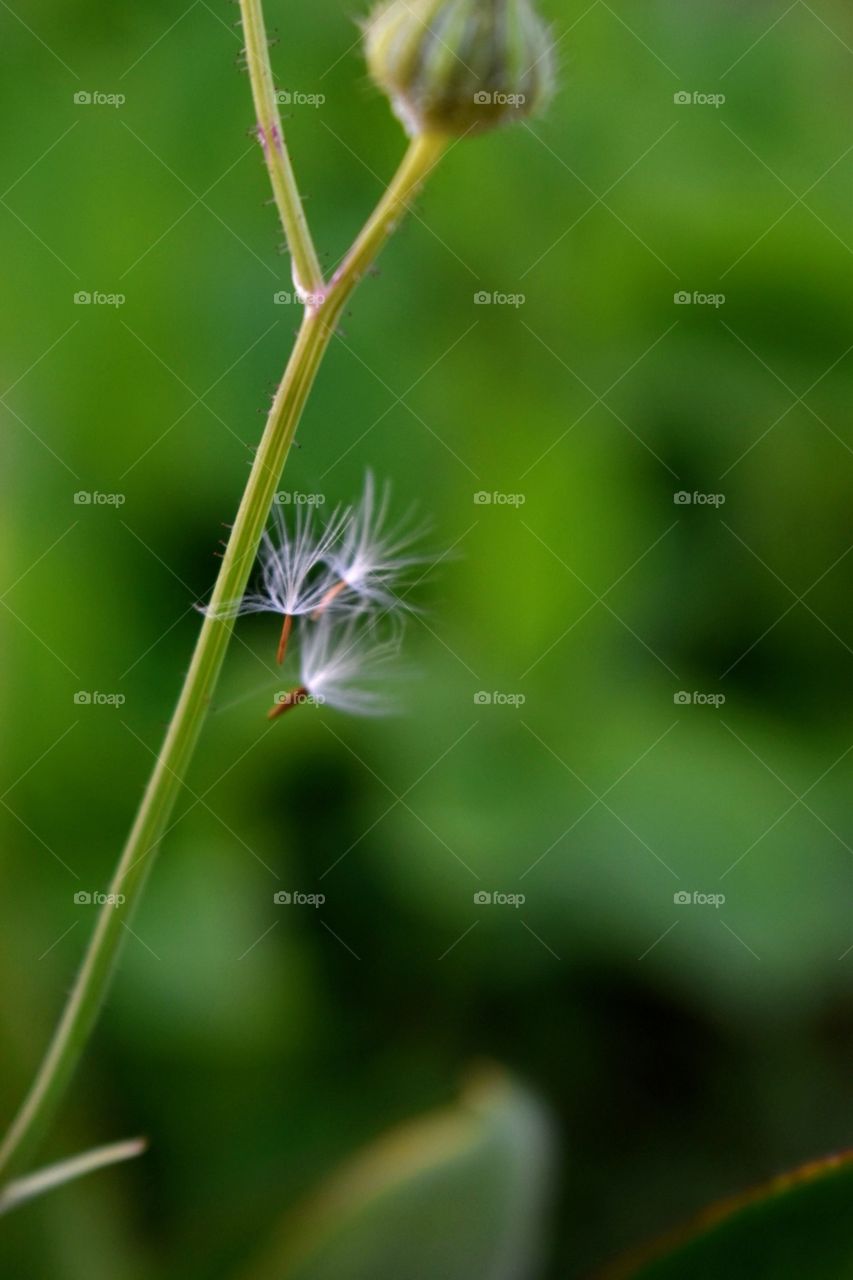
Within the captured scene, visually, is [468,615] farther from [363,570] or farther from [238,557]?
[238,557]

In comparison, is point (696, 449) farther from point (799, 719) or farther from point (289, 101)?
point (289, 101)

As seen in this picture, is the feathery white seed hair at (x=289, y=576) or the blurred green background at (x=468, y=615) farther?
the blurred green background at (x=468, y=615)

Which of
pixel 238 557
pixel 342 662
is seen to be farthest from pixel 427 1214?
pixel 238 557

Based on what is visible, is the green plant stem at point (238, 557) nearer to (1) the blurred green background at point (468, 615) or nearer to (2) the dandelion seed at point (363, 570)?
(2) the dandelion seed at point (363, 570)

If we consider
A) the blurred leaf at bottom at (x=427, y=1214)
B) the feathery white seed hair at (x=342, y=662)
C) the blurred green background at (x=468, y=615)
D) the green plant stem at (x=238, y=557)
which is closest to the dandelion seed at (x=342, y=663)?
the feathery white seed hair at (x=342, y=662)

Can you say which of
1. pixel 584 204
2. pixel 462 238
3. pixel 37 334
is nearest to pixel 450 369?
pixel 462 238

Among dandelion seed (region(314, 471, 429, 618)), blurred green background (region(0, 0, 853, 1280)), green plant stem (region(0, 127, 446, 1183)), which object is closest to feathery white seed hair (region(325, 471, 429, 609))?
Result: dandelion seed (region(314, 471, 429, 618))
